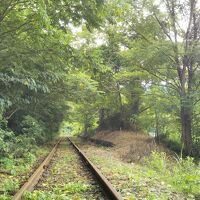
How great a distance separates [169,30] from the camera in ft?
69.3

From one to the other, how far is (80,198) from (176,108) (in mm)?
15929

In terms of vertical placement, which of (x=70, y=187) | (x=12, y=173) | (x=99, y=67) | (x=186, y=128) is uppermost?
(x=99, y=67)

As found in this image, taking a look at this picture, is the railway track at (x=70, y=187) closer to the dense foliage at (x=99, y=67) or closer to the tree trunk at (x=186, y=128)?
the dense foliage at (x=99, y=67)

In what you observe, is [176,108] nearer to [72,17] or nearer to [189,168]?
[189,168]

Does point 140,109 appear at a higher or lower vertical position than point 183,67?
lower

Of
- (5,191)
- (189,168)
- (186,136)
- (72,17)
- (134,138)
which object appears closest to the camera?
(5,191)

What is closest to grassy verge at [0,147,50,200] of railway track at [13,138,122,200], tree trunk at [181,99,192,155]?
railway track at [13,138,122,200]

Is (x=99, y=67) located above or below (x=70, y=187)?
above

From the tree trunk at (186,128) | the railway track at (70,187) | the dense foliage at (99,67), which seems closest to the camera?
the railway track at (70,187)

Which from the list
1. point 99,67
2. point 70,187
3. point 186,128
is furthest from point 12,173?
point 186,128

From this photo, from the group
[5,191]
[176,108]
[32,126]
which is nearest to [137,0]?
[176,108]

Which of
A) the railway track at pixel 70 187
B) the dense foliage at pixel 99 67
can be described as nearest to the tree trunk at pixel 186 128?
the dense foliage at pixel 99 67

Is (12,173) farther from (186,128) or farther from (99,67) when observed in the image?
(186,128)

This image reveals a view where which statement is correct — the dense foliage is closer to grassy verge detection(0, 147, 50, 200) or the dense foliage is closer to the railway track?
grassy verge detection(0, 147, 50, 200)
